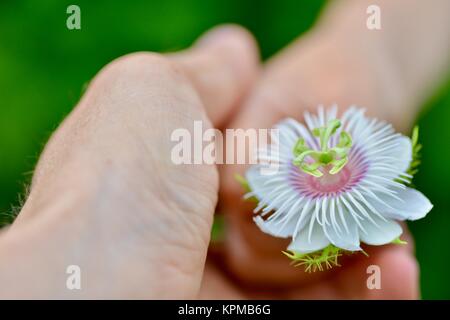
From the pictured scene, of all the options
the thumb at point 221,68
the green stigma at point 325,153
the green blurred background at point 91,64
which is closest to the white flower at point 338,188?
the green stigma at point 325,153

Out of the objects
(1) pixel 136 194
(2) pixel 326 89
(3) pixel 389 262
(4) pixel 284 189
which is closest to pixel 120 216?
(1) pixel 136 194

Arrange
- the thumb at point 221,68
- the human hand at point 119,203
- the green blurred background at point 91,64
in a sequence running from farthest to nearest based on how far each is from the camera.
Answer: the green blurred background at point 91,64, the thumb at point 221,68, the human hand at point 119,203

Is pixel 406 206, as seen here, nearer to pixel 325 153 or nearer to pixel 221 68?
pixel 325 153

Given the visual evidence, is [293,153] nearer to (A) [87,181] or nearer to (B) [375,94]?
(A) [87,181]

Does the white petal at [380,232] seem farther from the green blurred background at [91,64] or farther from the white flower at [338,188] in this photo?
the green blurred background at [91,64]

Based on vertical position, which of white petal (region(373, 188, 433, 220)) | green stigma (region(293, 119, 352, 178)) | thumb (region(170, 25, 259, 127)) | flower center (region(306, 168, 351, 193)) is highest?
thumb (region(170, 25, 259, 127))

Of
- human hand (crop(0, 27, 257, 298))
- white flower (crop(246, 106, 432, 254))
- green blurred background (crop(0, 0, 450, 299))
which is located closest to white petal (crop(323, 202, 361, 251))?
white flower (crop(246, 106, 432, 254))

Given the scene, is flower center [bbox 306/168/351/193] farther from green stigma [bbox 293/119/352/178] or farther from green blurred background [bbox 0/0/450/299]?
green blurred background [bbox 0/0/450/299]
